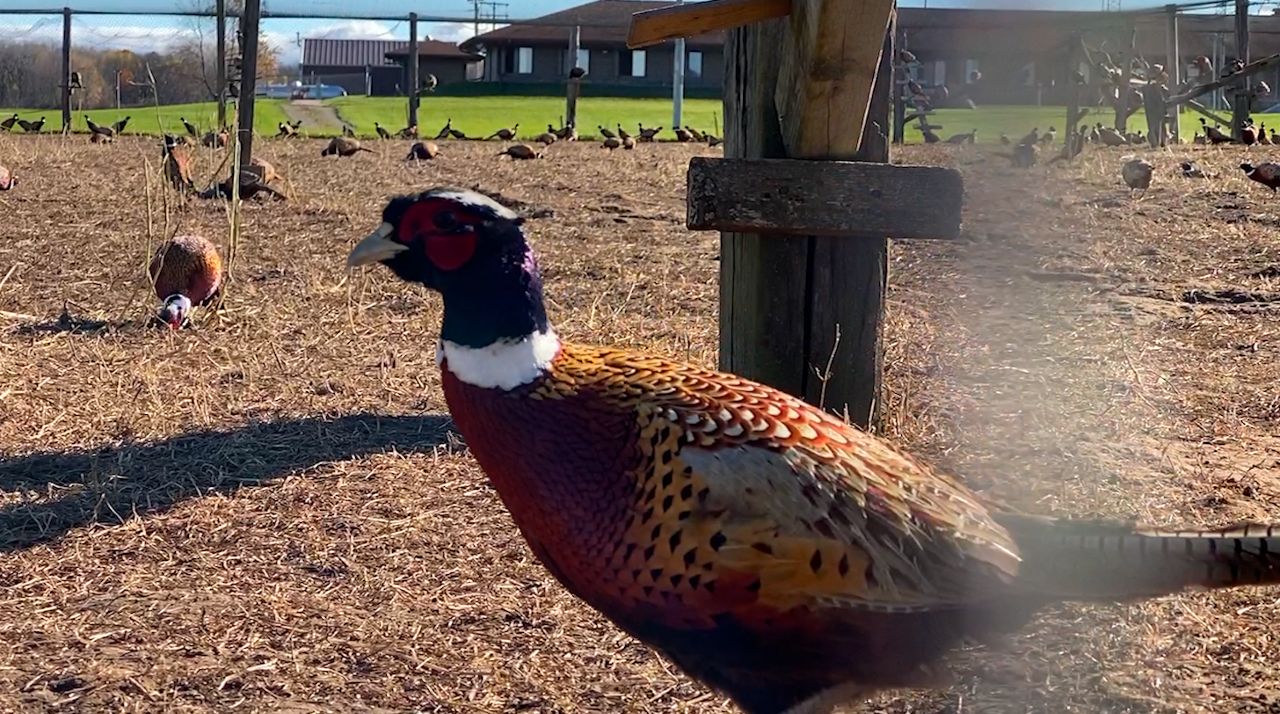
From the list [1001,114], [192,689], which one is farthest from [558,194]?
[1001,114]

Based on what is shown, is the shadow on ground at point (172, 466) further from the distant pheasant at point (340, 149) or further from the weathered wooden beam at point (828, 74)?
the distant pheasant at point (340, 149)

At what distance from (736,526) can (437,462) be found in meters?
2.38

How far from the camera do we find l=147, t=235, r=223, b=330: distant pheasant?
6262 millimetres

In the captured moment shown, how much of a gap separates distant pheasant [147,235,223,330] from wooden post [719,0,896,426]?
3.41m

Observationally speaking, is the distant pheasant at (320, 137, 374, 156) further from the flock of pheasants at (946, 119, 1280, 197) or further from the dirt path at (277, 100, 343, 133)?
the dirt path at (277, 100, 343, 133)

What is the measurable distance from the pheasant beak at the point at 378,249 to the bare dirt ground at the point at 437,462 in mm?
1039

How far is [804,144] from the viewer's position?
133 inches

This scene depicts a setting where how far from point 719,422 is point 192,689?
1449 millimetres

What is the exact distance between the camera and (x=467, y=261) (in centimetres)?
238

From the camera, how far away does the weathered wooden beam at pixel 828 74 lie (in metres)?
2.86

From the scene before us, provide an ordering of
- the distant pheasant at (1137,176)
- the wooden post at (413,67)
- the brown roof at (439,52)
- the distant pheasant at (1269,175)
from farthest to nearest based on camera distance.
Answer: the brown roof at (439,52) < the wooden post at (413,67) < the distant pheasant at (1137,176) < the distant pheasant at (1269,175)

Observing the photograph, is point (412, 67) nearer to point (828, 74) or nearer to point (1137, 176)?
point (1137, 176)

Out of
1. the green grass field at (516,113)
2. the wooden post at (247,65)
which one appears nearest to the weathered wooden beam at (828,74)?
the wooden post at (247,65)

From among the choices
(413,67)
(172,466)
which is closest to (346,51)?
(413,67)
